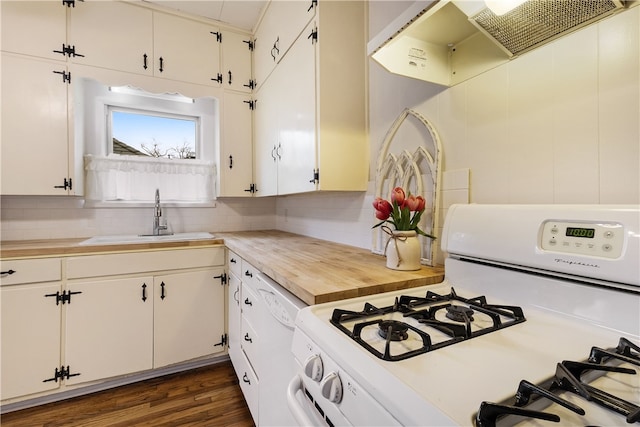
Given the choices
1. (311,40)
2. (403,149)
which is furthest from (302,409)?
(311,40)

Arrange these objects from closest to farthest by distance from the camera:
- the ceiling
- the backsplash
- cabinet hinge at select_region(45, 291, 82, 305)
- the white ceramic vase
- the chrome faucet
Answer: the white ceramic vase
cabinet hinge at select_region(45, 291, 82, 305)
the backsplash
the ceiling
the chrome faucet

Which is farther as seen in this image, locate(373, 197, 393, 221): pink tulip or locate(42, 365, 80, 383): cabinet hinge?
locate(42, 365, 80, 383): cabinet hinge

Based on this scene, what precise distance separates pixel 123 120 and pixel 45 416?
2.04 metres

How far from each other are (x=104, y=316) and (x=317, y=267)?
1503 millimetres

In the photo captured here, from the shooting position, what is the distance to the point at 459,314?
2.45 feet

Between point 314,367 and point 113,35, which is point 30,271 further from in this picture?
point 314,367

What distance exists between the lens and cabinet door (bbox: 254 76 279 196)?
212 cm

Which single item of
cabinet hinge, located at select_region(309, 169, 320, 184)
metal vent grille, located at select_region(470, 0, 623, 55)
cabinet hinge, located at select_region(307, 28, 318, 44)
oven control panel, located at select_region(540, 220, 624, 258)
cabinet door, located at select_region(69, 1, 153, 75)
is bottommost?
oven control panel, located at select_region(540, 220, 624, 258)

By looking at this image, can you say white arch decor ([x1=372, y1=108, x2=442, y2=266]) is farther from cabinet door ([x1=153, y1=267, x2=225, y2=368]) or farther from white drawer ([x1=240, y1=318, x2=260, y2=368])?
cabinet door ([x1=153, y1=267, x2=225, y2=368])

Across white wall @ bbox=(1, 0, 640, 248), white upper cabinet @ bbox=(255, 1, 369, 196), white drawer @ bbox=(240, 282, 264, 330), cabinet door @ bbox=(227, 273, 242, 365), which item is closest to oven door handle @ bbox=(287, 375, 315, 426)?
white drawer @ bbox=(240, 282, 264, 330)

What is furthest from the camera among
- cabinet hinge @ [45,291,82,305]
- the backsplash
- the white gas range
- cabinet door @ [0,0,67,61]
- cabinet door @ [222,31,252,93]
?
cabinet door @ [222,31,252,93]

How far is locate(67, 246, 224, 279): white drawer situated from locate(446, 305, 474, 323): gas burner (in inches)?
67.4

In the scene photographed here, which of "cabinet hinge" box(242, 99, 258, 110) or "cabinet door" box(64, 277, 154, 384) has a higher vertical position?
"cabinet hinge" box(242, 99, 258, 110)

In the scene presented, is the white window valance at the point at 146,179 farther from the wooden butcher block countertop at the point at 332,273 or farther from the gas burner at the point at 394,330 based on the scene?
the gas burner at the point at 394,330
